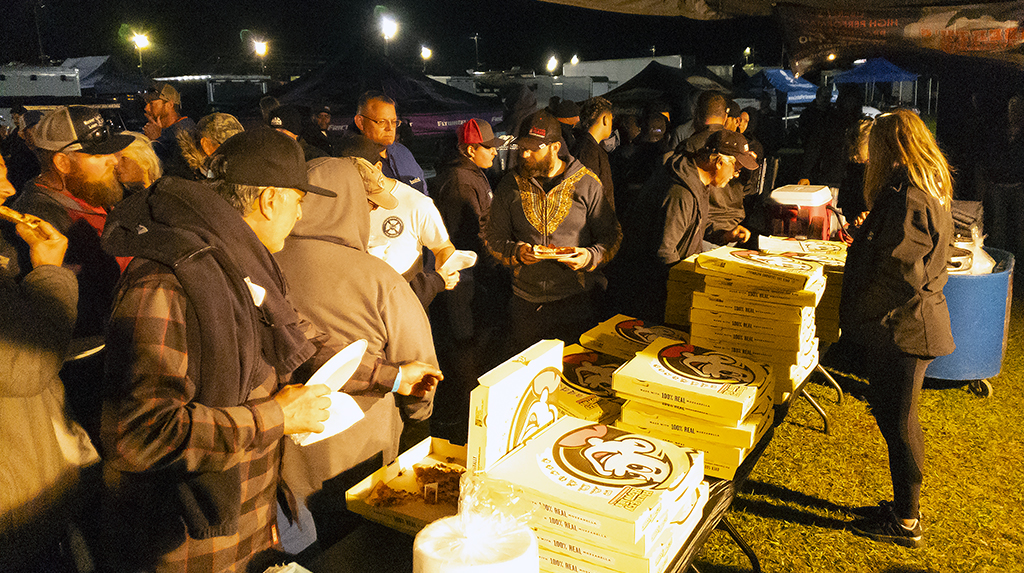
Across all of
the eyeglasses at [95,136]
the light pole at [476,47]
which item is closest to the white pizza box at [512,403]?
the eyeglasses at [95,136]

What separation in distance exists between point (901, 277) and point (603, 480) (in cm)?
207

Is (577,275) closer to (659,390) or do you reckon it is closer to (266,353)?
(659,390)

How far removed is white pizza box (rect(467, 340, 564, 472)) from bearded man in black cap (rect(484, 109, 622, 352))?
65.0 inches

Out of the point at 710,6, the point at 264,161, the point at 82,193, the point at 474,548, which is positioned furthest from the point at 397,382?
the point at 710,6

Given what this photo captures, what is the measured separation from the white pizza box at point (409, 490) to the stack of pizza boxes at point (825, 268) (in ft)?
7.28

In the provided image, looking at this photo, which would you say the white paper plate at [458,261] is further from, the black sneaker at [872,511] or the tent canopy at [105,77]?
the tent canopy at [105,77]

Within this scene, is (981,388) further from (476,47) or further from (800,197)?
(476,47)

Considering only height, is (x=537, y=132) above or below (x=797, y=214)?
above

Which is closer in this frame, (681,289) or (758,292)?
(758,292)

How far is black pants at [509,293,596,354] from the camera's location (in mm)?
3924

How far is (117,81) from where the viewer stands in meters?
26.1

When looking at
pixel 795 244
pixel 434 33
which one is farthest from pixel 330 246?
pixel 434 33

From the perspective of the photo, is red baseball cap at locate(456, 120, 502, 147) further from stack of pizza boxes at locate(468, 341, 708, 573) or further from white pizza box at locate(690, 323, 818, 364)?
stack of pizza boxes at locate(468, 341, 708, 573)

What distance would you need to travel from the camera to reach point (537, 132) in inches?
145
